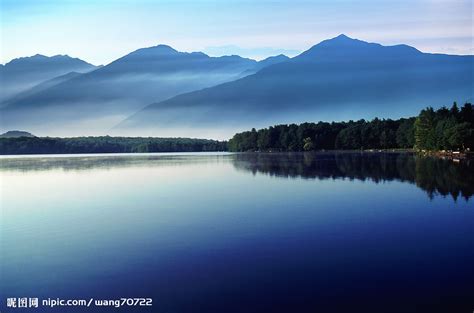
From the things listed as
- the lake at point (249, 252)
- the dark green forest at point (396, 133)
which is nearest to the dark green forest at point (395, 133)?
the dark green forest at point (396, 133)

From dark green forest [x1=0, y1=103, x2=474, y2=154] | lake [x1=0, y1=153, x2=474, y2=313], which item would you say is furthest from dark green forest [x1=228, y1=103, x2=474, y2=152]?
lake [x1=0, y1=153, x2=474, y2=313]

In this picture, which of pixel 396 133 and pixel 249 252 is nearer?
pixel 249 252

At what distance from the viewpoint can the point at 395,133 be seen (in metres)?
154

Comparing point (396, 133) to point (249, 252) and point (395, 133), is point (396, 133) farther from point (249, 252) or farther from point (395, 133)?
point (249, 252)

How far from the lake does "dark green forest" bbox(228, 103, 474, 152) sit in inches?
2357

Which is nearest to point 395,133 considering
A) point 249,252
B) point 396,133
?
point 396,133

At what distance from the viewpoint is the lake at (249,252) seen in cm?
1230

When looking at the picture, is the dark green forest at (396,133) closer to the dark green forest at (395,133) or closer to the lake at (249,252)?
the dark green forest at (395,133)

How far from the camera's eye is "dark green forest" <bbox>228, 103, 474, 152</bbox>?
87000 millimetres

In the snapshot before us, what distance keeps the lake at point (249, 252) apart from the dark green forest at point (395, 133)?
59.9m

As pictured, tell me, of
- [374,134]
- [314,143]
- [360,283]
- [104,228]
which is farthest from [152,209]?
[314,143]

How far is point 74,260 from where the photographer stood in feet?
53.4

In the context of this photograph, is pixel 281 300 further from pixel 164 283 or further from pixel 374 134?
pixel 374 134

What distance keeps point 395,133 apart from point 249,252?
14610 cm
